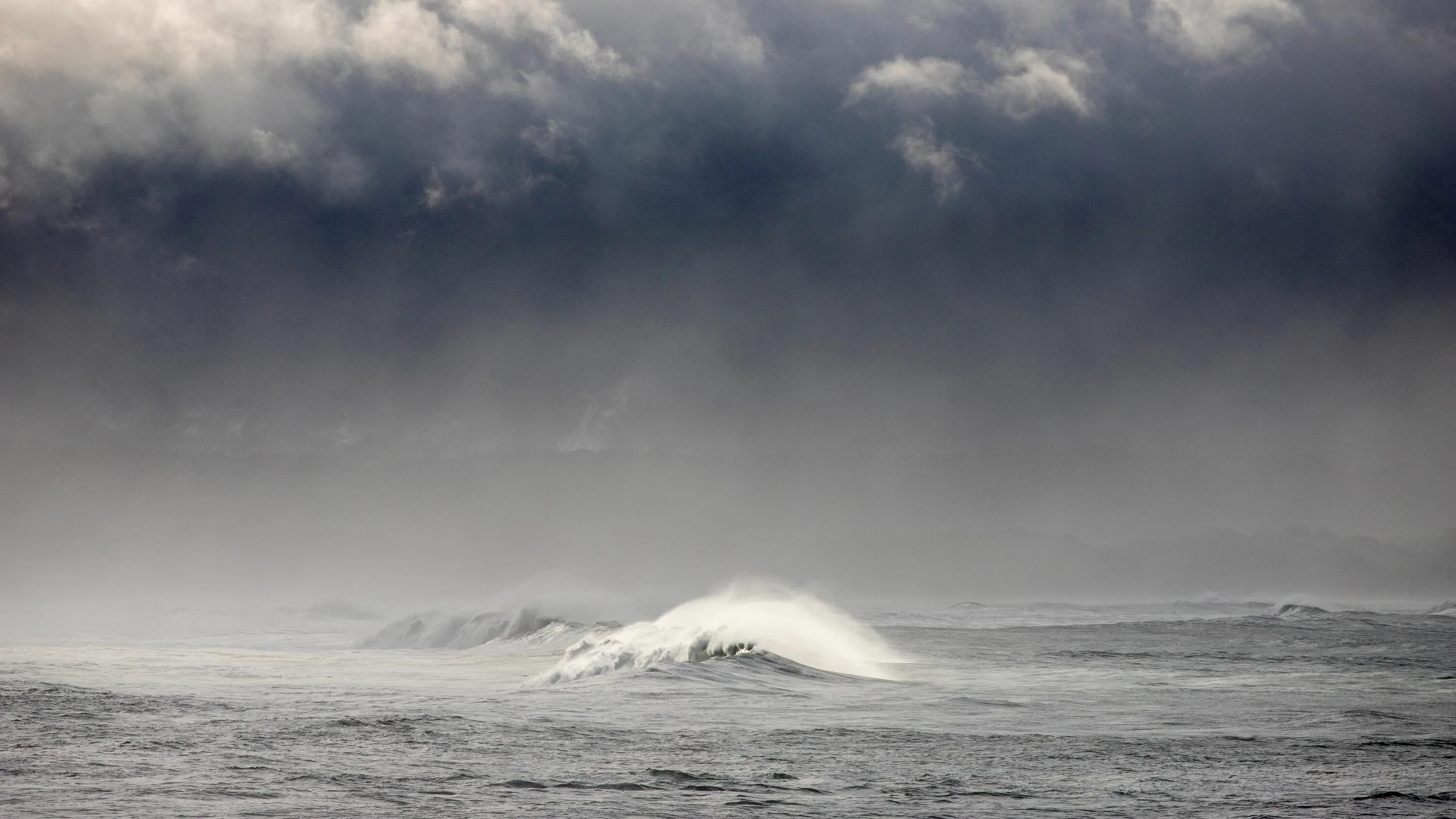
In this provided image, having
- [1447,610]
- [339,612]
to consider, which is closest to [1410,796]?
[1447,610]

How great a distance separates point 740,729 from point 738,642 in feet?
25.9

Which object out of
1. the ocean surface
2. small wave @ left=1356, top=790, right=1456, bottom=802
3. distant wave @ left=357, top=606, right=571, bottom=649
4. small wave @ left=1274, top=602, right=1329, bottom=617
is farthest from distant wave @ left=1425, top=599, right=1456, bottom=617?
small wave @ left=1356, top=790, right=1456, bottom=802

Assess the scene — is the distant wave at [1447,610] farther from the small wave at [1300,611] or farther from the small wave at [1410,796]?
the small wave at [1410,796]

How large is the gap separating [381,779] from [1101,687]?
1104 cm

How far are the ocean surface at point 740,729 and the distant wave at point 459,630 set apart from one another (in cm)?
821

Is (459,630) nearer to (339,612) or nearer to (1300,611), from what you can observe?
(339,612)

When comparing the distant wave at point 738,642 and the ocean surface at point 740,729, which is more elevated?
the distant wave at point 738,642

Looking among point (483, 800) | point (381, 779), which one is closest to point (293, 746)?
point (381, 779)

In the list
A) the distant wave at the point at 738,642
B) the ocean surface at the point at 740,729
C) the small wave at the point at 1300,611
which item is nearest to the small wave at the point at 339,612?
the ocean surface at the point at 740,729

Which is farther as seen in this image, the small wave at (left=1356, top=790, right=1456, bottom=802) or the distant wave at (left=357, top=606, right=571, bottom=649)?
the distant wave at (left=357, top=606, right=571, bottom=649)

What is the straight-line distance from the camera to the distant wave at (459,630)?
3388 centimetres

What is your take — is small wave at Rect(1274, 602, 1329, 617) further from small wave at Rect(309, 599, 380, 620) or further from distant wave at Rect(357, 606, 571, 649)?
small wave at Rect(309, 599, 380, 620)

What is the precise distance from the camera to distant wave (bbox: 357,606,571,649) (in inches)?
1334

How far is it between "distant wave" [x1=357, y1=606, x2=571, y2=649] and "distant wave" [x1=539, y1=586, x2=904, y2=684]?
739 centimetres
